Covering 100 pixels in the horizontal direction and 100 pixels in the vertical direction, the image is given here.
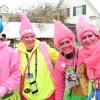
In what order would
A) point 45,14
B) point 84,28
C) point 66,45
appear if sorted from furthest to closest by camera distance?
point 45,14, point 66,45, point 84,28

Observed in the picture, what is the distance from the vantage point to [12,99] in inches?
189

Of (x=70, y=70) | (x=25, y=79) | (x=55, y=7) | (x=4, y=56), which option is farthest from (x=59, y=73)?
(x=55, y=7)

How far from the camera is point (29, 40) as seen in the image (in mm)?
5367

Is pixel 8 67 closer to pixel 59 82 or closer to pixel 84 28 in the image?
pixel 59 82

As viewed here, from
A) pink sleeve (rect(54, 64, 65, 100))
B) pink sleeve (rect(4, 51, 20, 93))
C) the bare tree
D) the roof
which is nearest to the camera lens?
pink sleeve (rect(4, 51, 20, 93))

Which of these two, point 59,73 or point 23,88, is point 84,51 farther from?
point 23,88

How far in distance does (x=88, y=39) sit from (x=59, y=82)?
79 centimetres

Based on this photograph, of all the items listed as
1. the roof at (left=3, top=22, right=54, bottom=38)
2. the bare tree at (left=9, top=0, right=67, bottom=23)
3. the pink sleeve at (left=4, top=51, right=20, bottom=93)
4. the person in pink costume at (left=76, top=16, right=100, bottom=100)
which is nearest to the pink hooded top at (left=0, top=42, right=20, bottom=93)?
the pink sleeve at (left=4, top=51, right=20, bottom=93)

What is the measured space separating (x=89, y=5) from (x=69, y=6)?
4968 millimetres

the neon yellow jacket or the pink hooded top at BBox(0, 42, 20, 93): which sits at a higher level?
the pink hooded top at BBox(0, 42, 20, 93)

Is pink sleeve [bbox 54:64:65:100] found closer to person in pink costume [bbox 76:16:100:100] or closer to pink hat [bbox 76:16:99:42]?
person in pink costume [bbox 76:16:100:100]

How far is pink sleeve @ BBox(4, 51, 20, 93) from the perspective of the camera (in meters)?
4.34

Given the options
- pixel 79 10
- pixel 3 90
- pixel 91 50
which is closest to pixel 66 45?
pixel 91 50

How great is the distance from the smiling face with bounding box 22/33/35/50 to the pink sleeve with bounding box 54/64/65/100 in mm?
553
